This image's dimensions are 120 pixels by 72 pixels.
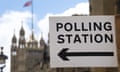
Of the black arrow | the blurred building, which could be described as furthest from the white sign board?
the blurred building

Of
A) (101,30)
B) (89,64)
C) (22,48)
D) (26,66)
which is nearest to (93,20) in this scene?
(101,30)

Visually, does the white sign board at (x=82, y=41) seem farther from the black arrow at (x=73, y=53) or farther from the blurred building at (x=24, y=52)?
the blurred building at (x=24, y=52)

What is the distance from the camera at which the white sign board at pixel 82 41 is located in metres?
6.34

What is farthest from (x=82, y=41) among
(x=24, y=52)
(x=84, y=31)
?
(x=24, y=52)

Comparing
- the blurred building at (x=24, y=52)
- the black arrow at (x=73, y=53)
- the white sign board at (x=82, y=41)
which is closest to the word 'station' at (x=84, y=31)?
the white sign board at (x=82, y=41)

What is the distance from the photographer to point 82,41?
6.41 metres

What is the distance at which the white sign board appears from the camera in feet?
20.8

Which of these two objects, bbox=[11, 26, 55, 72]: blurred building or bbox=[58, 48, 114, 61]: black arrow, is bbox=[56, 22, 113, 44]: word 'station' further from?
bbox=[11, 26, 55, 72]: blurred building

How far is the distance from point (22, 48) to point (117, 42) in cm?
13367

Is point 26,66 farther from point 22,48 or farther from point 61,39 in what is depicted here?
point 61,39

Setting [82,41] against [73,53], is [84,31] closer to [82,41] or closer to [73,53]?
[82,41]

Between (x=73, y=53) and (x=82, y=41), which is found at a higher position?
(x=82, y=41)

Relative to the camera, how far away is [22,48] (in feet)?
458

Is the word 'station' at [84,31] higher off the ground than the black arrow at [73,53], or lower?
higher
